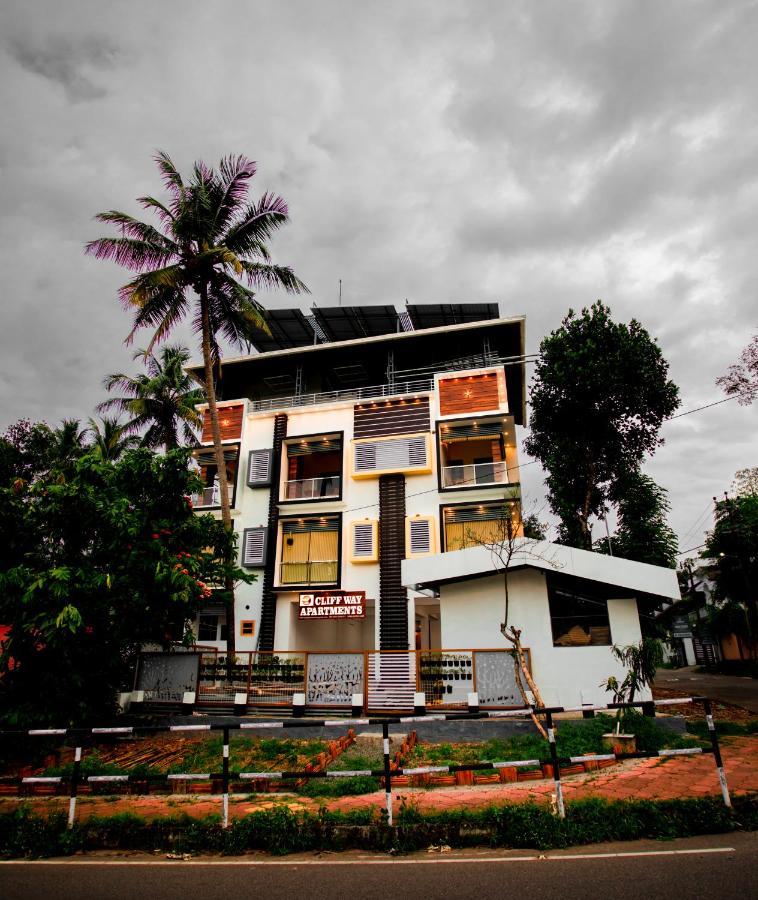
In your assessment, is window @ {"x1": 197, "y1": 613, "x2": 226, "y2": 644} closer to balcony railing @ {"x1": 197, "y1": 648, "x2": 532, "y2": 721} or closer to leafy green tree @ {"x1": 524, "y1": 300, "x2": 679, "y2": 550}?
balcony railing @ {"x1": 197, "y1": 648, "x2": 532, "y2": 721}

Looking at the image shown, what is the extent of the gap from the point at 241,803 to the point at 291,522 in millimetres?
18725

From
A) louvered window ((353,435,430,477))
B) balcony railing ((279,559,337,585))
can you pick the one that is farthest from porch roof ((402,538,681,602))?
balcony railing ((279,559,337,585))

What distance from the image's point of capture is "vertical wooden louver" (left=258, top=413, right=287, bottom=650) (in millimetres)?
24266

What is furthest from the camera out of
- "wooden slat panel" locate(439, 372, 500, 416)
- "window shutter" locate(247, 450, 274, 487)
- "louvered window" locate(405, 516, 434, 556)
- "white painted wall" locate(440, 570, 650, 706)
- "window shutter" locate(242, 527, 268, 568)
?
"window shutter" locate(247, 450, 274, 487)

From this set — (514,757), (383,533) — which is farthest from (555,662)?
(383,533)

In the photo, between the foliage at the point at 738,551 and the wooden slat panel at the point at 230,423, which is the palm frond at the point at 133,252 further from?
the foliage at the point at 738,551

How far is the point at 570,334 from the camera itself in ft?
89.3

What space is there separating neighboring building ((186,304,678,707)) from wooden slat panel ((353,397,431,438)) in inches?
2.0

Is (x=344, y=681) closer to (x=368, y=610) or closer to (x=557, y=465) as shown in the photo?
(x=368, y=610)

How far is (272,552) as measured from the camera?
84.3ft

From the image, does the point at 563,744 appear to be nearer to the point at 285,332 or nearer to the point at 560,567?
the point at 560,567

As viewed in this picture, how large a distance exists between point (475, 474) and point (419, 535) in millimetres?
3611

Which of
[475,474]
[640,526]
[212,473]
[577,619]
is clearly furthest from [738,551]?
[212,473]

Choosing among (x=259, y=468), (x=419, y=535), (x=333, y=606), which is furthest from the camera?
(x=259, y=468)
